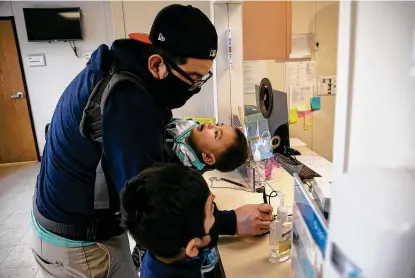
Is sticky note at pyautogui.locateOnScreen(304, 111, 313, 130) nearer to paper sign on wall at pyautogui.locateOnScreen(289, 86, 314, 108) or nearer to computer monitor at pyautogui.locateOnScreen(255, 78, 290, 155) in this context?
paper sign on wall at pyautogui.locateOnScreen(289, 86, 314, 108)

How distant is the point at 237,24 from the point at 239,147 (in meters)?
1.12

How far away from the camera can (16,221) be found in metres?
3.03

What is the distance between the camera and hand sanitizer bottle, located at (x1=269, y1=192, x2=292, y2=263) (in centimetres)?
108

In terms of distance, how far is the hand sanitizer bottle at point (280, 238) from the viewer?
108cm

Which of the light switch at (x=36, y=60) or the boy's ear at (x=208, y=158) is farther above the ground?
the light switch at (x=36, y=60)

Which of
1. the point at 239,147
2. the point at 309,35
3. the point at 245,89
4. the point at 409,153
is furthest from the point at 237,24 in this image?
the point at 409,153

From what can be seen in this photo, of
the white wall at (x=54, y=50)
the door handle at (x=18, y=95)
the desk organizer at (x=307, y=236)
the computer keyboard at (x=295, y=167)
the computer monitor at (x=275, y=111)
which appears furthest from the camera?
the door handle at (x=18, y=95)

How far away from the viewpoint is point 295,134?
2879 mm

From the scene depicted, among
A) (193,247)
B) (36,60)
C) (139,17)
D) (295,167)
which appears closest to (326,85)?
(295,167)

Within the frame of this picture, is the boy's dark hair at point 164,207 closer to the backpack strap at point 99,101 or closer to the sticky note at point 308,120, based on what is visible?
the backpack strap at point 99,101

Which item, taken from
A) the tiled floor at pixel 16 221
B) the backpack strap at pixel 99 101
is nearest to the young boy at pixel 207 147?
the backpack strap at pixel 99 101

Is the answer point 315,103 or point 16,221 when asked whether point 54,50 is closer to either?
point 16,221

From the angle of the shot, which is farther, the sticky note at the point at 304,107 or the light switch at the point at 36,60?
the light switch at the point at 36,60

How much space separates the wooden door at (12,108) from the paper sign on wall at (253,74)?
338 cm
